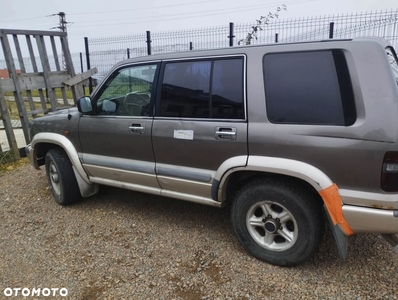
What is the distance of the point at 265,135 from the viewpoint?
2.68 m

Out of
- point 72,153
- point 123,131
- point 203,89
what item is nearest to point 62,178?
point 72,153

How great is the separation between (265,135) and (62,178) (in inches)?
109

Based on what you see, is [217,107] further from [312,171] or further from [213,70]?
[312,171]

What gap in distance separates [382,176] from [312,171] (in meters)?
0.46

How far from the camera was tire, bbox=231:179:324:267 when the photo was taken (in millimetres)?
2678

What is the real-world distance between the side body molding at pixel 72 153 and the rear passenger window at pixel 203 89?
146cm

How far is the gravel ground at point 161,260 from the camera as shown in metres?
2.65

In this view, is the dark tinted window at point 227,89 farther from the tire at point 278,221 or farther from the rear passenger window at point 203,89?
the tire at point 278,221

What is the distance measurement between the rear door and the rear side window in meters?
0.27

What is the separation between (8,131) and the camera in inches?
253

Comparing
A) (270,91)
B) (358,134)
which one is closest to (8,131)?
(270,91)

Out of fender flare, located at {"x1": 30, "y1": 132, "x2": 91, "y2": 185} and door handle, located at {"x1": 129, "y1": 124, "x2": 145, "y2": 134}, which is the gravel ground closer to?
fender flare, located at {"x1": 30, "y1": 132, "x2": 91, "y2": 185}

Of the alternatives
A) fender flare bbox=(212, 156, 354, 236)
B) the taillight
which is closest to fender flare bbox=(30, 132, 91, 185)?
fender flare bbox=(212, 156, 354, 236)

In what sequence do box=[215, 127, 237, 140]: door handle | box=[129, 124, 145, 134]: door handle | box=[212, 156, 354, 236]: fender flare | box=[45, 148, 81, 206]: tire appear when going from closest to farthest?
box=[212, 156, 354, 236]: fender flare, box=[215, 127, 237, 140]: door handle, box=[129, 124, 145, 134]: door handle, box=[45, 148, 81, 206]: tire
